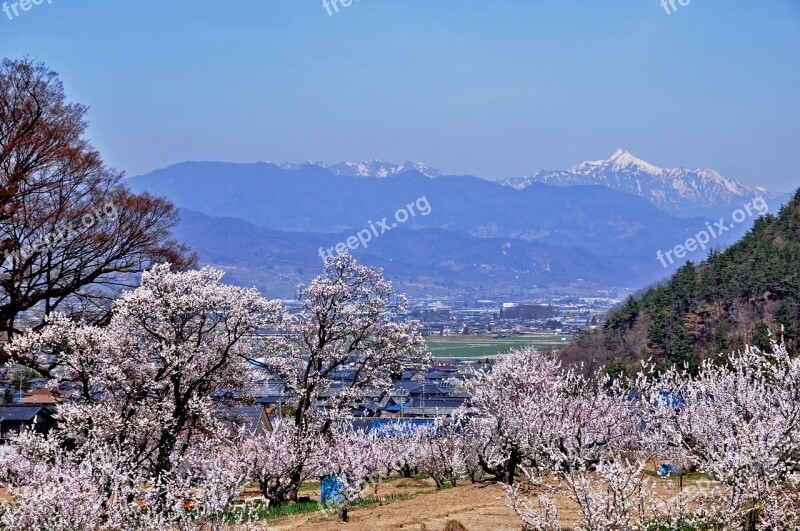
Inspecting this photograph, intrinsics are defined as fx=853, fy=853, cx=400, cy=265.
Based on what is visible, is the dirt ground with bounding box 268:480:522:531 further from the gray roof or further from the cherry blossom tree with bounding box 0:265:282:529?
the gray roof

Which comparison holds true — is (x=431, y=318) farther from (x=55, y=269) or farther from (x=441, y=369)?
(x=55, y=269)

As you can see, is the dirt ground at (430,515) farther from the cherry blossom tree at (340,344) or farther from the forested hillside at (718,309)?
the forested hillside at (718,309)

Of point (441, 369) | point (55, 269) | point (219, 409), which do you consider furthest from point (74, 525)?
point (441, 369)

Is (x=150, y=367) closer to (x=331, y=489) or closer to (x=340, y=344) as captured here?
(x=331, y=489)

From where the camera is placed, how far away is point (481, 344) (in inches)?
5418

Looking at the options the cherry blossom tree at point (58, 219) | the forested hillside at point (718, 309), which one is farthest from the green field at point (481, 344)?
the cherry blossom tree at point (58, 219)

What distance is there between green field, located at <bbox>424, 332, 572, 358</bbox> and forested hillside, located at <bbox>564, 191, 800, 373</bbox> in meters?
35.5

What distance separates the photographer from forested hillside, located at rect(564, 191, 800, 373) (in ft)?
180

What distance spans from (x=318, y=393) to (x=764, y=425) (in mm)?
11529

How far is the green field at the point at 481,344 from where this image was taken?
115 metres

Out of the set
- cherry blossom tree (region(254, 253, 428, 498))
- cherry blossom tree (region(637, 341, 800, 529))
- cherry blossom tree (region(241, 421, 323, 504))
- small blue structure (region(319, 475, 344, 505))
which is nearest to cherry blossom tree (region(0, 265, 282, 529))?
cherry blossom tree (region(241, 421, 323, 504))

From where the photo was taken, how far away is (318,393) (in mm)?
20094

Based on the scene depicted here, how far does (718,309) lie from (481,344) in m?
76.9

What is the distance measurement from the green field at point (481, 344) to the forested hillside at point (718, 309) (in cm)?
3554
